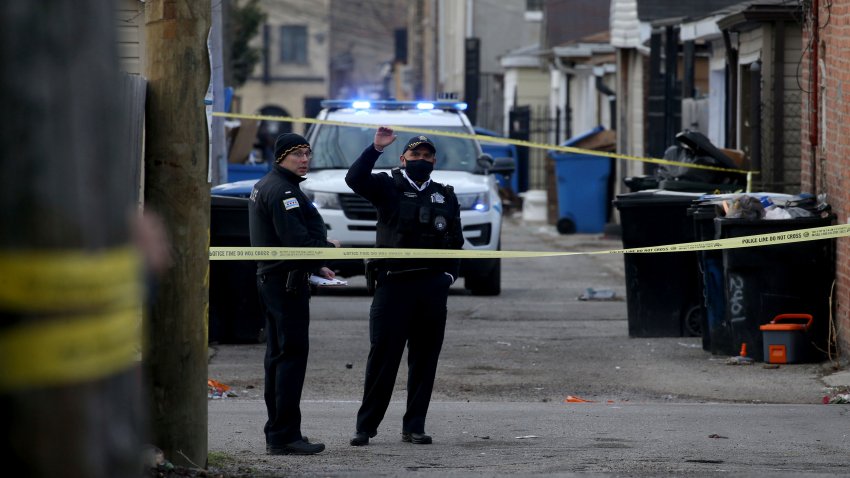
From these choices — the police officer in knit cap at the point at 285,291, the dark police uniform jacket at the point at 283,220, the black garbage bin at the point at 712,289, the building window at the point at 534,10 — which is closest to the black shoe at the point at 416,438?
the police officer in knit cap at the point at 285,291

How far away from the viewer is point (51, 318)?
1844 mm

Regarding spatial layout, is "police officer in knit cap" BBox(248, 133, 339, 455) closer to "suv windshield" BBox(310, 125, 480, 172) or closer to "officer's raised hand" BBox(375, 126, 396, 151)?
"officer's raised hand" BBox(375, 126, 396, 151)

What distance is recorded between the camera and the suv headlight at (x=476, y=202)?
1488 cm

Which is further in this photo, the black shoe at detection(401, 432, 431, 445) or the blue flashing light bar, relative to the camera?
the blue flashing light bar

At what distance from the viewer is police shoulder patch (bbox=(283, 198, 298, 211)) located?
23.2 feet

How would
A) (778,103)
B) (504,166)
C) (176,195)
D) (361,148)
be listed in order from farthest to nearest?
(361,148) < (504,166) < (778,103) < (176,195)

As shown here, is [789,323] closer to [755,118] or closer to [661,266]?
[661,266]

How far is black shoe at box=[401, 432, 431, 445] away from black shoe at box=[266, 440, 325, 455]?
0.60 meters

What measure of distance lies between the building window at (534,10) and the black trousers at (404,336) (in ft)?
115

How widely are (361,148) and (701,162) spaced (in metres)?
3.94

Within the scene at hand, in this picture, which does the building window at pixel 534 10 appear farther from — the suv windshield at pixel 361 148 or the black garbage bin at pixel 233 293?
the black garbage bin at pixel 233 293

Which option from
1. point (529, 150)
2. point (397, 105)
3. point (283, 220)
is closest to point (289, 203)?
point (283, 220)

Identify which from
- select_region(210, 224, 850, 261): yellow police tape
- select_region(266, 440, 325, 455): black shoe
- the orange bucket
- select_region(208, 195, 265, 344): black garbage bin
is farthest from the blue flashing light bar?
select_region(266, 440, 325, 455): black shoe

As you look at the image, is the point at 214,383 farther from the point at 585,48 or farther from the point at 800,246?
the point at 585,48
